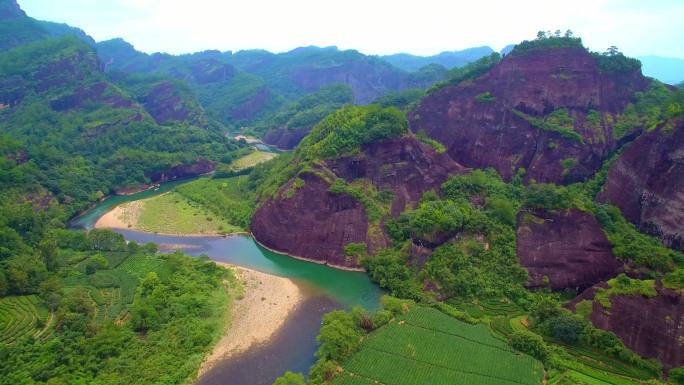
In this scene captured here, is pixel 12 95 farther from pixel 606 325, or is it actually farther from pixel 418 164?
pixel 606 325

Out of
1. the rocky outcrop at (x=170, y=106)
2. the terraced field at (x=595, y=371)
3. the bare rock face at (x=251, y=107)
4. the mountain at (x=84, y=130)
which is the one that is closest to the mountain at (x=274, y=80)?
the bare rock face at (x=251, y=107)

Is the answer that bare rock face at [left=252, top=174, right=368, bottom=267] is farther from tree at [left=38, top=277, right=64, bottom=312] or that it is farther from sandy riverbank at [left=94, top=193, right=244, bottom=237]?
tree at [left=38, top=277, right=64, bottom=312]

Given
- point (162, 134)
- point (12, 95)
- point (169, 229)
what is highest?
point (12, 95)

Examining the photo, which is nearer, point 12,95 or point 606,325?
point 606,325

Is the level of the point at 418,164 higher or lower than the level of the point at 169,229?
higher

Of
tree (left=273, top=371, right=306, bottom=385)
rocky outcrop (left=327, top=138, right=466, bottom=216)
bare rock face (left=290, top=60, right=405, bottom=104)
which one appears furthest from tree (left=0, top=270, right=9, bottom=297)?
bare rock face (left=290, top=60, right=405, bottom=104)

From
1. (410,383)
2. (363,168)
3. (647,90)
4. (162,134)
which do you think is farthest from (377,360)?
(162,134)
